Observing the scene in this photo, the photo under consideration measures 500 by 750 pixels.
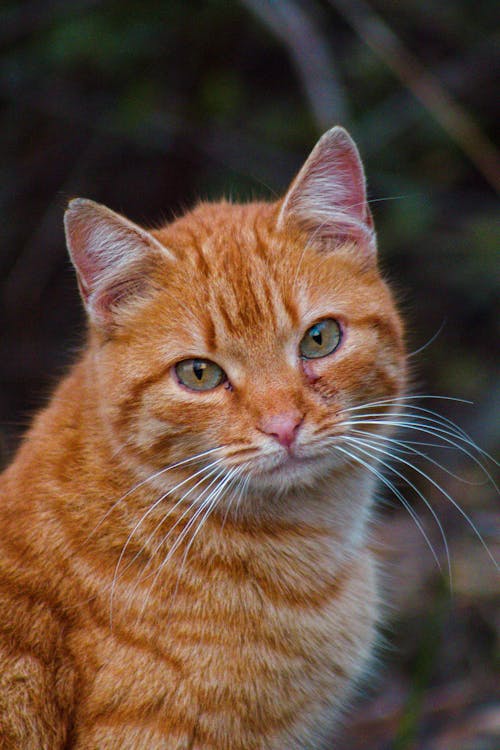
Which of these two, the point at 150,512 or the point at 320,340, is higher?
the point at 320,340

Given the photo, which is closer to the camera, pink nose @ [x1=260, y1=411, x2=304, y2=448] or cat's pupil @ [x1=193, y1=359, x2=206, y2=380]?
pink nose @ [x1=260, y1=411, x2=304, y2=448]

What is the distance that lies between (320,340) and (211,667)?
97 centimetres

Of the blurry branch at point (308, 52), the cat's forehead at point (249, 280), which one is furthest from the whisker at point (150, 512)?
the blurry branch at point (308, 52)

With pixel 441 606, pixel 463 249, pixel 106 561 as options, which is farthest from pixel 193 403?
pixel 463 249

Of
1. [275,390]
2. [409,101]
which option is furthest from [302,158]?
[275,390]

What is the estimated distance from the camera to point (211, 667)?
2697 mm

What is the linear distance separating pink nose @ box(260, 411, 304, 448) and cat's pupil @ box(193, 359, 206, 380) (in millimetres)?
269

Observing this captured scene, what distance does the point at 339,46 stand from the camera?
6074 millimetres

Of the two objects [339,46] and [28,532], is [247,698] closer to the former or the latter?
[28,532]

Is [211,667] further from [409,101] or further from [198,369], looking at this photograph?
[409,101]

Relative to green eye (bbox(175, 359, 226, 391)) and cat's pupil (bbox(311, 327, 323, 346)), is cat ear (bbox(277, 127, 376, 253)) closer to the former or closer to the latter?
cat's pupil (bbox(311, 327, 323, 346))

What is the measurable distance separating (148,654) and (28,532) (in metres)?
0.50

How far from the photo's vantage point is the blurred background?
175 inches

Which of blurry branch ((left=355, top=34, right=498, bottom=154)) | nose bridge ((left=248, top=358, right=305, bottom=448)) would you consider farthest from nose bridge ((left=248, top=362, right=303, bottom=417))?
blurry branch ((left=355, top=34, right=498, bottom=154))
